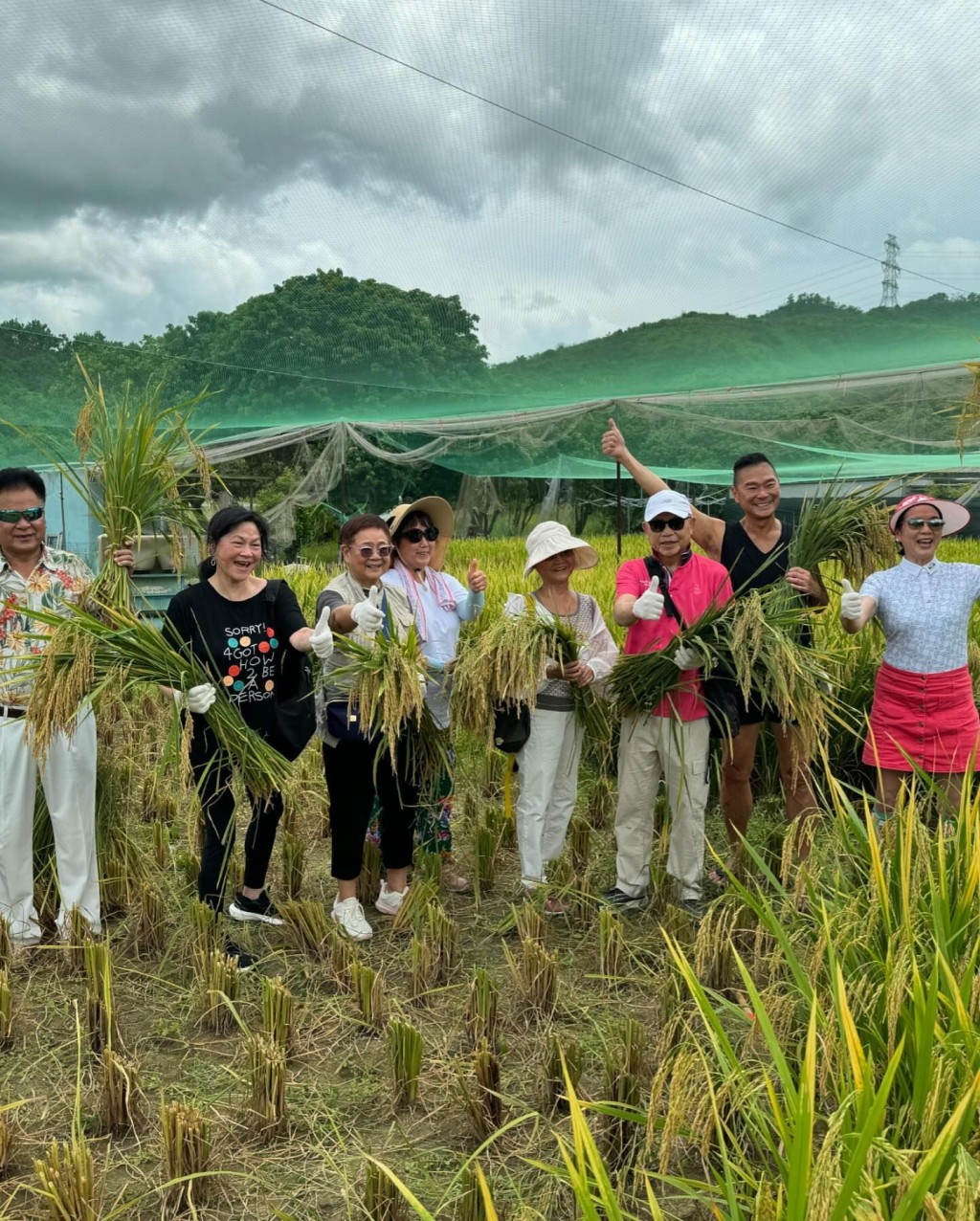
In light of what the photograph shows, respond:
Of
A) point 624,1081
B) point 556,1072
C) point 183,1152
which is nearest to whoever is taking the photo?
point 183,1152

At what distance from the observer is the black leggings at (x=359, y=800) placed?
10.4 feet

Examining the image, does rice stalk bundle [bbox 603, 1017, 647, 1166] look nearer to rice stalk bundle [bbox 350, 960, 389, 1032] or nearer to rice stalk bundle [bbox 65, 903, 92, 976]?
rice stalk bundle [bbox 350, 960, 389, 1032]

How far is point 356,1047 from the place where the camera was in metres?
2.59

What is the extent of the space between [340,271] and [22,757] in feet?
14.7

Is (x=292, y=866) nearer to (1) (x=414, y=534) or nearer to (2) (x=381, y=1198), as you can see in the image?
(1) (x=414, y=534)

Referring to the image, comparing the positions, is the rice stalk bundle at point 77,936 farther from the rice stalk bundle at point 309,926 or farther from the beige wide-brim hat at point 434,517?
the beige wide-brim hat at point 434,517

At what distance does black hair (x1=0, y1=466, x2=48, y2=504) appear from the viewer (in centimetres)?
302

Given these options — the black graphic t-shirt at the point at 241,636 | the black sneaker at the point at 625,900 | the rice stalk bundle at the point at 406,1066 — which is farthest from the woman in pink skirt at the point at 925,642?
the black graphic t-shirt at the point at 241,636

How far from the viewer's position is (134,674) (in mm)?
2947

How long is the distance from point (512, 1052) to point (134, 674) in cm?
156

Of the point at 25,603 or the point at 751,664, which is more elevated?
the point at 25,603

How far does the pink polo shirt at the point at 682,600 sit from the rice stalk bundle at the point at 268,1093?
1.64 m

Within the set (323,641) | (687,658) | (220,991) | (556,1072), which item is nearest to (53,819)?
(220,991)

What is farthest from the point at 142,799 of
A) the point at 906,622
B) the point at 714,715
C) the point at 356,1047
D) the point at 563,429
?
the point at 563,429
